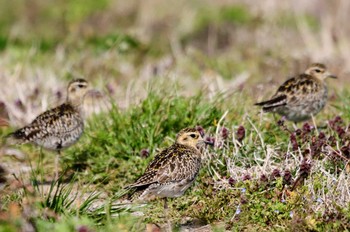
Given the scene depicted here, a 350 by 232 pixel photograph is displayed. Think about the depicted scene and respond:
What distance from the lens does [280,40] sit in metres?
20.2

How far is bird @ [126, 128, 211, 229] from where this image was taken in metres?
9.20

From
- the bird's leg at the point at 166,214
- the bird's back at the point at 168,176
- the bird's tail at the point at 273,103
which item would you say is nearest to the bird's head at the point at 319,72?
the bird's tail at the point at 273,103

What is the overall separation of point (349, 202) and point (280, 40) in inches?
459

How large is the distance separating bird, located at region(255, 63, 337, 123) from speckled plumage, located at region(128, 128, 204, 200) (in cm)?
300

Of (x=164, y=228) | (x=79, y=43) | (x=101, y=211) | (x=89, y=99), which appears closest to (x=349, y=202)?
(x=164, y=228)

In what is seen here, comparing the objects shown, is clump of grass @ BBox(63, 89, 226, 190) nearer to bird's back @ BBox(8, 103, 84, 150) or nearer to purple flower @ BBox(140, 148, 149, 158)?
purple flower @ BBox(140, 148, 149, 158)

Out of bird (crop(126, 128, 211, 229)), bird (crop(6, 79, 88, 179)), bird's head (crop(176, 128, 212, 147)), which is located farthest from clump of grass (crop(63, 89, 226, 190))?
bird (crop(126, 128, 211, 229))

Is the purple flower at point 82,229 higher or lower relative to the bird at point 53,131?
lower

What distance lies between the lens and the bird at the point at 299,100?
1263 cm

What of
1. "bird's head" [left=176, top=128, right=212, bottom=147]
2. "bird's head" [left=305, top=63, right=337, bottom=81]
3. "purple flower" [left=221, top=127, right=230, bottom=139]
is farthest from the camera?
"bird's head" [left=305, top=63, right=337, bottom=81]

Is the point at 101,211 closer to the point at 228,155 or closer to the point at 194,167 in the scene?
the point at 194,167

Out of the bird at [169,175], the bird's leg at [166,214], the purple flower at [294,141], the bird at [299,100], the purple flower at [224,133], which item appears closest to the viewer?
the bird's leg at [166,214]

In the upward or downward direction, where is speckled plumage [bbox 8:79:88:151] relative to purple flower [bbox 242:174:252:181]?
upward

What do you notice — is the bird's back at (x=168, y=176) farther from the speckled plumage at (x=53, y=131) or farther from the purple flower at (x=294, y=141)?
the speckled plumage at (x=53, y=131)
